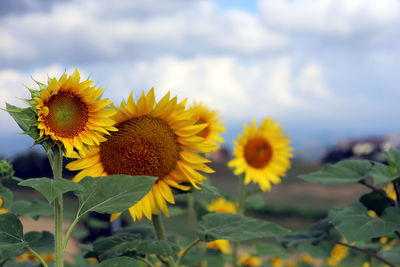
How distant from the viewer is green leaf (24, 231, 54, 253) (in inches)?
64.5

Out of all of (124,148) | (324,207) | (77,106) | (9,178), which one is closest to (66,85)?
(77,106)

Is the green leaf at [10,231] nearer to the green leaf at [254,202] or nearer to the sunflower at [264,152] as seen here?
the green leaf at [254,202]

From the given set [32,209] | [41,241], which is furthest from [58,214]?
[32,209]

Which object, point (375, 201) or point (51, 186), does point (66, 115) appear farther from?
point (375, 201)

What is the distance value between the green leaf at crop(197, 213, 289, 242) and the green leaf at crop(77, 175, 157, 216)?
437 millimetres

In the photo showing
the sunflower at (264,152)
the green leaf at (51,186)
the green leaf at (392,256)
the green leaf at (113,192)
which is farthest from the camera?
the sunflower at (264,152)

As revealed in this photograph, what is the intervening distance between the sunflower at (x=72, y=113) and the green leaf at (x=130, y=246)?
15.9 inches

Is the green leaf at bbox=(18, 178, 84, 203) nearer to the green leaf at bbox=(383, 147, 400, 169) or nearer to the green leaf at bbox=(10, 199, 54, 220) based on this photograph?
the green leaf at bbox=(10, 199, 54, 220)

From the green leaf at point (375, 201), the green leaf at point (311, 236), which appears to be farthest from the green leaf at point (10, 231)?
the green leaf at point (375, 201)

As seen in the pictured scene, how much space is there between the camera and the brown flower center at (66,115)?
1.26 m

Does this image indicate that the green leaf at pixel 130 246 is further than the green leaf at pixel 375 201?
No

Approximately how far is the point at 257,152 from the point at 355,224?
1833 millimetres

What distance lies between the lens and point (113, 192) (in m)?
1.21

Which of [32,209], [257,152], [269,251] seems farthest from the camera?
[257,152]
